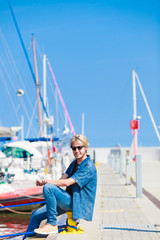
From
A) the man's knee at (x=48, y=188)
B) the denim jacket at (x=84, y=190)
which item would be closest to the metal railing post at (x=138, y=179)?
the denim jacket at (x=84, y=190)

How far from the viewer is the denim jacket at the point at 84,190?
4.76m

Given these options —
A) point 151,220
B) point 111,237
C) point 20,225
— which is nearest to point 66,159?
point 20,225

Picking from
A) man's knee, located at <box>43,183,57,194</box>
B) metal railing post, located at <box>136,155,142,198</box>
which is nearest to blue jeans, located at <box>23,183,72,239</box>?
man's knee, located at <box>43,183,57,194</box>

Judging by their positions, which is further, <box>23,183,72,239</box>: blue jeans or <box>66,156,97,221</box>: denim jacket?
<box>66,156,97,221</box>: denim jacket

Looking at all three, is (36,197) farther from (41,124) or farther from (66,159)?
(41,124)

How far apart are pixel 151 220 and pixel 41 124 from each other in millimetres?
26336

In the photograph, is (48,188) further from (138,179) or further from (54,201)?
(138,179)

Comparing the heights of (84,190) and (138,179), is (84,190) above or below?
below

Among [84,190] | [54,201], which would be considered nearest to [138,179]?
[84,190]

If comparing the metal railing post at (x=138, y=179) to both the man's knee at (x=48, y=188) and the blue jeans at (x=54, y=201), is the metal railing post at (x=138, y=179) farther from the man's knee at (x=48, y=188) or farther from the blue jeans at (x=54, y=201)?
the man's knee at (x=48, y=188)

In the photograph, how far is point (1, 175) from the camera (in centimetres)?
1240

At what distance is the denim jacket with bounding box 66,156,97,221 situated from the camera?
4.76 m

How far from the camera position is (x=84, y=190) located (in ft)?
16.0

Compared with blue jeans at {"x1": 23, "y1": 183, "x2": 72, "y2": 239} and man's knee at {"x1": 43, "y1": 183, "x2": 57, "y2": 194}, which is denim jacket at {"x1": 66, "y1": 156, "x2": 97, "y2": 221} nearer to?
blue jeans at {"x1": 23, "y1": 183, "x2": 72, "y2": 239}
